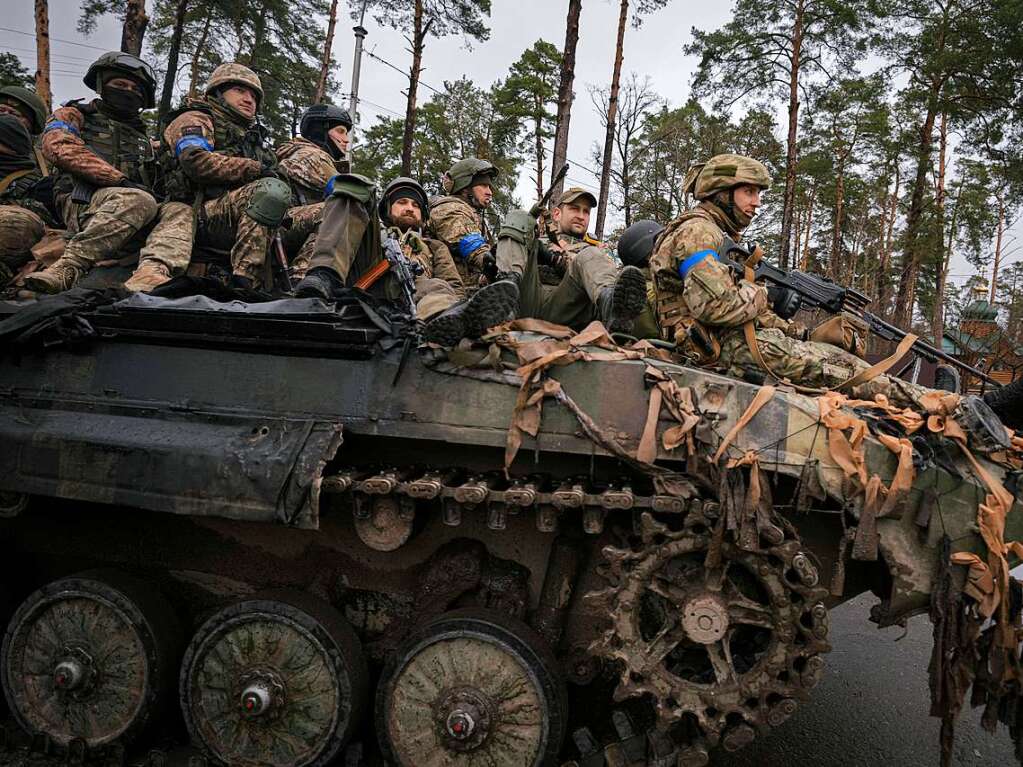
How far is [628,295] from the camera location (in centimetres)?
339

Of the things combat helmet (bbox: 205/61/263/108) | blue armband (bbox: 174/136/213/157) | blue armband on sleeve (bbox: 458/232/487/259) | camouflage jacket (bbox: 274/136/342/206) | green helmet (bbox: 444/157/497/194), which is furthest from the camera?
green helmet (bbox: 444/157/497/194)

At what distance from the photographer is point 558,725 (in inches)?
115

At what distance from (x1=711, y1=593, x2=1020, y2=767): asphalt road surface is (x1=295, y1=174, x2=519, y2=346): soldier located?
8.29 feet

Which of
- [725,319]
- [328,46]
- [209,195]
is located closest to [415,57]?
[328,46]

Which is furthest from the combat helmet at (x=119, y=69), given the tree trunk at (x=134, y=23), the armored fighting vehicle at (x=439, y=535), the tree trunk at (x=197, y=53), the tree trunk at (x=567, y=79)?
the tree trunk at (x=197, y=53)

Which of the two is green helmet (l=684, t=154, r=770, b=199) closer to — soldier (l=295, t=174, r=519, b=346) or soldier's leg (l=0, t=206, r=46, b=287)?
soldier (l=295, t=174, r=519, b=346)

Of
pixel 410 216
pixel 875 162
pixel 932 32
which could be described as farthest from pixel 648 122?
pixel 410 216

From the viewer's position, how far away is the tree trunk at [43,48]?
13.3m

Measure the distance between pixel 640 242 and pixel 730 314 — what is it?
47.6 inches

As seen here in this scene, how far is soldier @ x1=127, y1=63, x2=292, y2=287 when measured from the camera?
4859 millimetres

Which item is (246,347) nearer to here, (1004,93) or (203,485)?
(203,485)

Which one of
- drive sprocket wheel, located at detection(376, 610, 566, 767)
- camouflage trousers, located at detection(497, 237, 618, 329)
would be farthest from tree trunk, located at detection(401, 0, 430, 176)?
drive sprocket wheel, located at detection(376, 610, 566, 767)

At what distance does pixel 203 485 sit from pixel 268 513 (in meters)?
0.33

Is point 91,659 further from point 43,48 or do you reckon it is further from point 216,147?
point 43,48
